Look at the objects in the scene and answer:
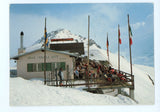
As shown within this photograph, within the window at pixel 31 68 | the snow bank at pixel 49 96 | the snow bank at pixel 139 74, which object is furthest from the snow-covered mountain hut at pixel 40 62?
the snow bank at pixel 139 74

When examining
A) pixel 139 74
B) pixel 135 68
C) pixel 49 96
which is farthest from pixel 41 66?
pixel 139 74

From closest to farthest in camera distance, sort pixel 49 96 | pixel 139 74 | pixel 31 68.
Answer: pixel 49 96, pixel 31 68, pixel 139 74

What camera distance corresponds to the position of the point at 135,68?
17.8 ft

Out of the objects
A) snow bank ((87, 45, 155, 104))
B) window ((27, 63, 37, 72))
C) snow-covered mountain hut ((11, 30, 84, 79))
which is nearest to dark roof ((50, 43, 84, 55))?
snow-covered mountain hut ((11, 30, 84, 79))

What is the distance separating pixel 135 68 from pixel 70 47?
192cm

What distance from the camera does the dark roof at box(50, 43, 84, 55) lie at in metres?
5.39

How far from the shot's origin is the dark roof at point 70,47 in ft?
17.7

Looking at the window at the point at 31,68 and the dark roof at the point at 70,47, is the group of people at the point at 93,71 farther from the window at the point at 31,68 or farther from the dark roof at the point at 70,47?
the window at the point at 31,68

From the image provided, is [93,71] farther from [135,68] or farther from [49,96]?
[49,96]

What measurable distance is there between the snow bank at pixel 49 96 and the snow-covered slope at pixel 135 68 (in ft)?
1.26

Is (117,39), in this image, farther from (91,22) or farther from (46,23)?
(46,23)

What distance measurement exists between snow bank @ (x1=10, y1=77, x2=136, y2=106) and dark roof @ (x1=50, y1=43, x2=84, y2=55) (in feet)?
3.53
